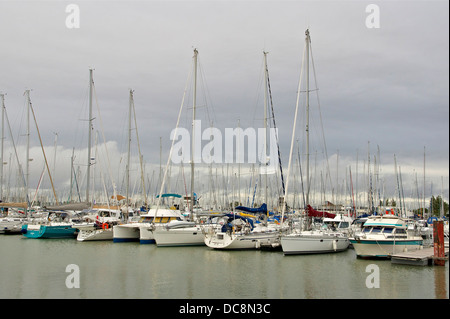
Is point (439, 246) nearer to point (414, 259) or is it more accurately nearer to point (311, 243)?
point (414, 259)

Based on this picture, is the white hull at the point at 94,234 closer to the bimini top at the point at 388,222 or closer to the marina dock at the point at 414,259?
the bimini top at the point at 388,222

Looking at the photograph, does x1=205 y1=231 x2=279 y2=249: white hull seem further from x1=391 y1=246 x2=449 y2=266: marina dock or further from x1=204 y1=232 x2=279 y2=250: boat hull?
x1=391 y1=246 x2=449 y2=266: marina dock

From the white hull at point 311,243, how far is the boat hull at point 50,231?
27.7 m

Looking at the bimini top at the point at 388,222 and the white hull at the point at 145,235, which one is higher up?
the bimini top at the point at 388,222

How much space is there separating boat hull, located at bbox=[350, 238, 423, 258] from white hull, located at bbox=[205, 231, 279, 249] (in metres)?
8.19

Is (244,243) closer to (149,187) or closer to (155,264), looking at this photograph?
(155,264)

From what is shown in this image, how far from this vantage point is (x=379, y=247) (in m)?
32.4

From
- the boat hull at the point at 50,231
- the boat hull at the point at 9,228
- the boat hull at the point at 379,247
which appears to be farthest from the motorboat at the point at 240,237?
the boat hull at the point at 9,228

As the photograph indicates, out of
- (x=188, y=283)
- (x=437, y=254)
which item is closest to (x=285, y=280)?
(x=188, y=283)

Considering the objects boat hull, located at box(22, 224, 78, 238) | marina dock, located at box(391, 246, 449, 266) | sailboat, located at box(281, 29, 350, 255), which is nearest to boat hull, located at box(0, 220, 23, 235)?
boat hull, located at box(22, 224, 78, 238)

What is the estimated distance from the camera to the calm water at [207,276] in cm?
2148

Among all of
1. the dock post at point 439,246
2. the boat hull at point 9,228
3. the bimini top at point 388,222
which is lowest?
the boat hull at point 9,228

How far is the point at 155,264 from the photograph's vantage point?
30.4 m

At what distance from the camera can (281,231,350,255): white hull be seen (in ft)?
112
